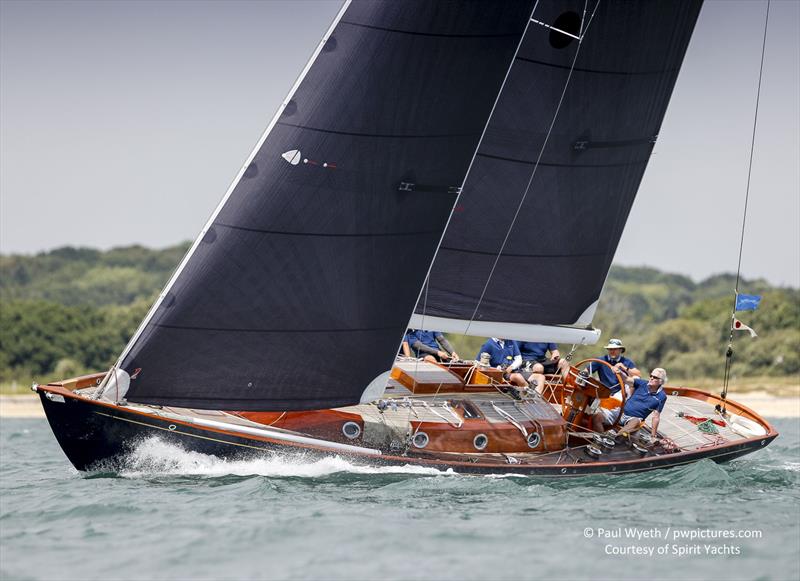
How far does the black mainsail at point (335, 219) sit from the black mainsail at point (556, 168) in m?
1.85

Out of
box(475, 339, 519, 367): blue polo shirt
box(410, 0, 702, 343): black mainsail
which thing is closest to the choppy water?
box(410, 0, 702, 343): black mainsail

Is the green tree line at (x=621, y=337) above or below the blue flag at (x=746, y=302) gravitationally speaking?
above

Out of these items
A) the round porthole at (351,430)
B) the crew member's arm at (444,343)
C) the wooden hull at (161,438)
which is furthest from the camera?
the crew member's arm at (444,343)

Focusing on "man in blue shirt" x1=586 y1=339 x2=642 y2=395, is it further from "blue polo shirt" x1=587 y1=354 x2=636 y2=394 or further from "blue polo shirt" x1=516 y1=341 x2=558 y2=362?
"blue polo shirt" x1=516 y1=341 x2=558 y2=362

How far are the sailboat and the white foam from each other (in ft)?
0.46

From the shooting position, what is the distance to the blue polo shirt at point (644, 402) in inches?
659

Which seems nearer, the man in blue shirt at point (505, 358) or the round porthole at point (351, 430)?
the round porthole at point (351, 430)

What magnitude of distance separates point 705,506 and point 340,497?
4.43 m

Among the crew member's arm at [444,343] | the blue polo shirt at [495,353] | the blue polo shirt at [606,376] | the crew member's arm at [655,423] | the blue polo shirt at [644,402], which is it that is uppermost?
the crew member's arm at [444,343]

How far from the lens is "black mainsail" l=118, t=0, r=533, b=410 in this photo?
548 inches

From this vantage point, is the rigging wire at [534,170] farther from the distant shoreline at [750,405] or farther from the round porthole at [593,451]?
the distant shoreline at [750,405]

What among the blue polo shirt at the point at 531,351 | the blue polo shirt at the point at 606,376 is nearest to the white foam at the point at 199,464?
the blue polo shirt at the point at 606,376

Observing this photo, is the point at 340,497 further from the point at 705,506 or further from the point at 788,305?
the point at 788,305

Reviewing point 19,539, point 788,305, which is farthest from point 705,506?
point 788,305
